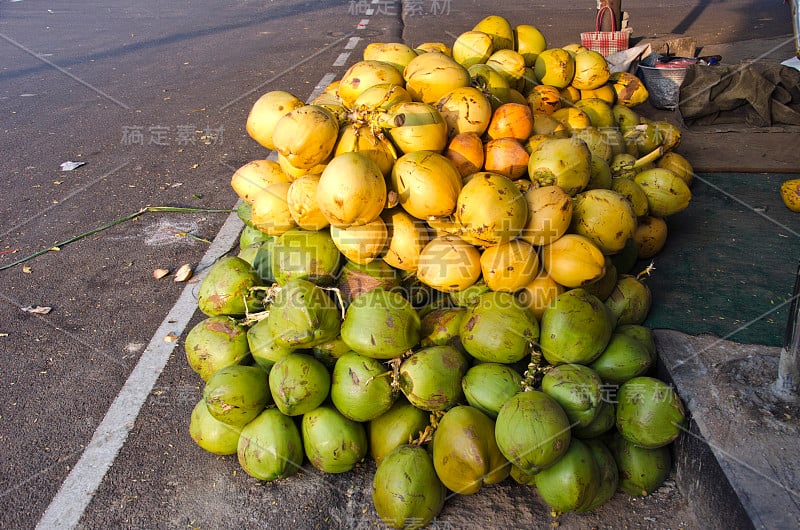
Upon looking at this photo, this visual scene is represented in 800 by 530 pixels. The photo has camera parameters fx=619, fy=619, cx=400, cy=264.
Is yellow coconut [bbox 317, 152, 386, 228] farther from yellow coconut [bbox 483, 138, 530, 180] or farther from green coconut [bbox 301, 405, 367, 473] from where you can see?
green coconut [bbox 301, 405, 367, 473]

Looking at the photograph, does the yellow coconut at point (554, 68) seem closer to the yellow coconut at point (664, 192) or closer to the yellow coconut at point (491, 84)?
the yellow coconut at point (491, 84)

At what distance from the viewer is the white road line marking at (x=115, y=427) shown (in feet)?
7.88

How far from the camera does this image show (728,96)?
5309mm

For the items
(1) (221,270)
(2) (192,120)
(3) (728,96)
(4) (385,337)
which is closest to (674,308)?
(4) (385,337)

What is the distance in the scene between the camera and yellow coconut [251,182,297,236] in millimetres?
2834

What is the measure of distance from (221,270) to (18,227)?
275 cm

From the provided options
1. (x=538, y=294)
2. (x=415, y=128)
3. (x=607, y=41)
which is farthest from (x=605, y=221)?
(x=607, y=41)

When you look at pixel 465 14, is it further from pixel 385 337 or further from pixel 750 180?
pixel 385 337

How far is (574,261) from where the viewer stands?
98.7 inches

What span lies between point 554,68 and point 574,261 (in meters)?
1.92

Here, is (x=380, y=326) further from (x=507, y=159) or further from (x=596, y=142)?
(x=596, y=142)

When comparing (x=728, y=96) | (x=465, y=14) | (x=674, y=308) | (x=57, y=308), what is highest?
(x=465, y=14)

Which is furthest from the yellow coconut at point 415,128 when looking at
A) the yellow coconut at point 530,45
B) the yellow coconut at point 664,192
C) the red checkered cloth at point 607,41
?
the red checkered cloth at point 607,41

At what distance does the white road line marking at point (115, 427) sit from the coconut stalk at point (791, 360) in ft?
8.73
